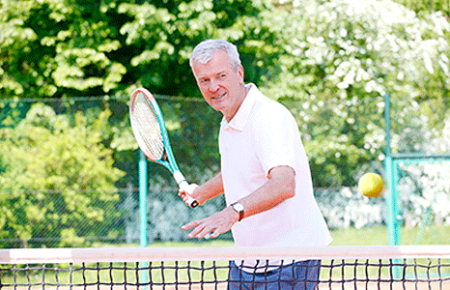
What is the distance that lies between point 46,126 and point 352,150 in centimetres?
314

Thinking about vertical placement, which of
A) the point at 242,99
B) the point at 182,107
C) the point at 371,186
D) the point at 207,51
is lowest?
the point at 371,186

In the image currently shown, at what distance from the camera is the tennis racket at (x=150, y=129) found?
333cm

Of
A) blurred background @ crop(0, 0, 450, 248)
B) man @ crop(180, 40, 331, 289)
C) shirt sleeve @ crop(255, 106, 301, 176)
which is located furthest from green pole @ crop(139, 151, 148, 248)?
shirt sleeve @ crop(255, 106, 301, 176)

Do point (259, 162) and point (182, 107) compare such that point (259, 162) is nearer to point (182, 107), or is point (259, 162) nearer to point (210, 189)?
point (210, 189)

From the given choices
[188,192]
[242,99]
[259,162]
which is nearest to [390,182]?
[188,192]

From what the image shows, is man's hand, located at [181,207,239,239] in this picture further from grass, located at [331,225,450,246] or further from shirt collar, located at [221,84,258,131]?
grass, located at [331,225,450,246]

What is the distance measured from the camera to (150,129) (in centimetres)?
371

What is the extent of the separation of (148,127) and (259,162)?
1.77m

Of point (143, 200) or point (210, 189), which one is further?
point (143, 200)

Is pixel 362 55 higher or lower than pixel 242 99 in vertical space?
lower

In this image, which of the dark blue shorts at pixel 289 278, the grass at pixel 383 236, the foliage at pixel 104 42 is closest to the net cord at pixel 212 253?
the dark blue shorts at pixel 289 278

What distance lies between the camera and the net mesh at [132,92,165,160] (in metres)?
3.46

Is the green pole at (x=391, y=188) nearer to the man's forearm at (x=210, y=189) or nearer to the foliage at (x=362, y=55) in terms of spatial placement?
the foliage at (x=362, y=55)

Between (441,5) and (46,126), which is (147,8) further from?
(441,5)
